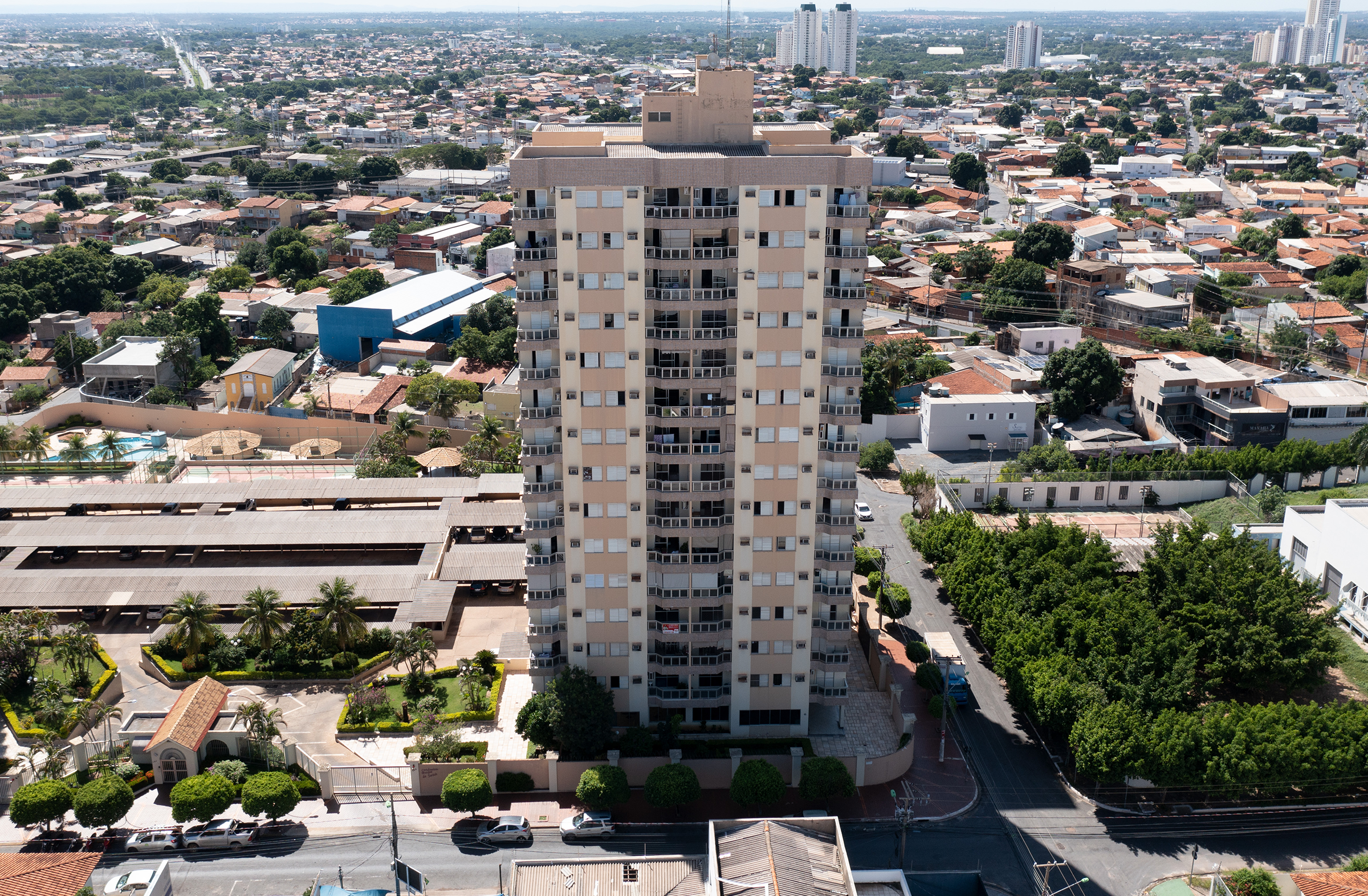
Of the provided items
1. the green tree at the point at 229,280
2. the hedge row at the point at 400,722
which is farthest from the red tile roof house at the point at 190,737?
the green tree at the point at 229,280

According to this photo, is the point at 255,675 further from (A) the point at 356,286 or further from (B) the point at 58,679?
(A) the point at 356,286

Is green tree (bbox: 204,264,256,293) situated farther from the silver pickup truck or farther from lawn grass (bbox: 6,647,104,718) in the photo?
the silver pickup truck

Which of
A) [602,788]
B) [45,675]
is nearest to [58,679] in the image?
[45,675]

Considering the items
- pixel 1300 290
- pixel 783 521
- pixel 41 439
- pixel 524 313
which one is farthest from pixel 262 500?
pixel 1300 290

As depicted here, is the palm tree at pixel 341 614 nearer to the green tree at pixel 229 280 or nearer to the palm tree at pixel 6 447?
the palm tree at pixel 6 447

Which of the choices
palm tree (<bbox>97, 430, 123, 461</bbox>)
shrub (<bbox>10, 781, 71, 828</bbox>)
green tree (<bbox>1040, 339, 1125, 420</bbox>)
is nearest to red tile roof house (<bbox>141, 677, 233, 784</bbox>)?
shrub (<bbox>10, 781, 71, 828</bbox>)

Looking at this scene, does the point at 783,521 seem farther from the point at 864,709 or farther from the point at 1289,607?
the point at 1289,607
